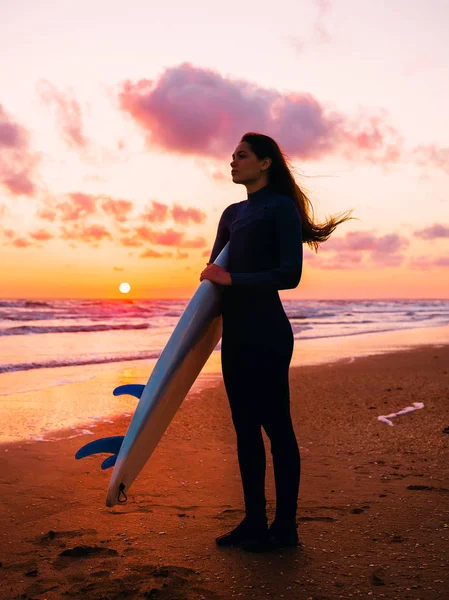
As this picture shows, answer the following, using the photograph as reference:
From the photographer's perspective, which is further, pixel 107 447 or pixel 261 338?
pixel 107 447

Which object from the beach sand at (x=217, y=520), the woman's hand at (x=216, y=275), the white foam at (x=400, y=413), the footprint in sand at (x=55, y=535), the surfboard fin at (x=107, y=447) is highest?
the woman's hand at (x=216, y=275)

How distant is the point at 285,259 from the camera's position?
250 centimetres

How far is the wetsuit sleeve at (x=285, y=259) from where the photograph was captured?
A: 2.48 metres

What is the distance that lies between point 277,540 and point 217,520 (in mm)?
453

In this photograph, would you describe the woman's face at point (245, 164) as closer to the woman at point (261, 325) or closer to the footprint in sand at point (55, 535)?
the woman at point (261, 325)

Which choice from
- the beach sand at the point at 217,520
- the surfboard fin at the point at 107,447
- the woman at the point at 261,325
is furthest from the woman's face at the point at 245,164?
the beach sand at the point at 217,520

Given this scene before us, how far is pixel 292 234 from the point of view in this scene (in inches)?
99.5

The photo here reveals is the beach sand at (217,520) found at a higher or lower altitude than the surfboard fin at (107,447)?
lower

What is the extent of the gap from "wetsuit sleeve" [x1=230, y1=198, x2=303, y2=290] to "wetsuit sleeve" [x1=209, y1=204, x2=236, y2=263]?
0.37 metres

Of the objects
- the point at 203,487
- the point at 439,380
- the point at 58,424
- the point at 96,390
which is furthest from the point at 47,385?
the point at 439,380

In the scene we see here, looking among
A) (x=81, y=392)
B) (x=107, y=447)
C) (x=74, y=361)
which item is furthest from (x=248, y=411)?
(x=74, y=361)

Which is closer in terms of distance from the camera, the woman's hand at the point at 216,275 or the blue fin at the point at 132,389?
the woman's hand at the point at 216,275

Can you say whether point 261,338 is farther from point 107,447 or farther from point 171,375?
point 107,447

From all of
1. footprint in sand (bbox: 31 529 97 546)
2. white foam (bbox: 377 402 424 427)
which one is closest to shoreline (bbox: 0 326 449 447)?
footprint in sand (bbox: 31 529 97 546)
